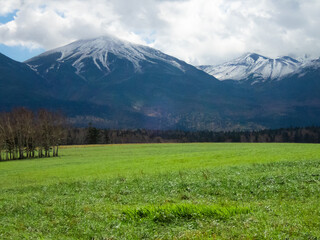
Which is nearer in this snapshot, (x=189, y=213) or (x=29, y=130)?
(x=189, y=213)

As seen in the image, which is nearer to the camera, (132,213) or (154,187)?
(132,213)

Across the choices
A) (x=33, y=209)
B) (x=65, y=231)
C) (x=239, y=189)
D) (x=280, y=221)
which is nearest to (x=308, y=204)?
(x=280, y=221)

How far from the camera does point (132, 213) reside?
16.6m

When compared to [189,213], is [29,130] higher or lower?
higher

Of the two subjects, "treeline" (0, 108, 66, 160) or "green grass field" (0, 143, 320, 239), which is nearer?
"green grass field" (0, 143, 320, 239)

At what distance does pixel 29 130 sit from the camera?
108 metres

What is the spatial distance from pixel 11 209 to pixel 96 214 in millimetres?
8004

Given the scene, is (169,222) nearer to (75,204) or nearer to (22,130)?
(75,204)

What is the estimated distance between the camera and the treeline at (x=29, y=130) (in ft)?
353

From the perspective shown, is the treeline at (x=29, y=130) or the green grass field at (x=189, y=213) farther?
the treeline at (x=29, y=130)

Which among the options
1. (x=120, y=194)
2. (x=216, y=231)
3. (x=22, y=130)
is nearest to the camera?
(x=216, y=231)

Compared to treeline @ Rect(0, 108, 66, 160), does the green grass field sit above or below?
below

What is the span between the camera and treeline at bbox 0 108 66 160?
353 feet

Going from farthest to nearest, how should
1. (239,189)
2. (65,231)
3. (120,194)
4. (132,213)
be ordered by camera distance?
(120,194) < (239,189) < (132,213) < (65,231)
